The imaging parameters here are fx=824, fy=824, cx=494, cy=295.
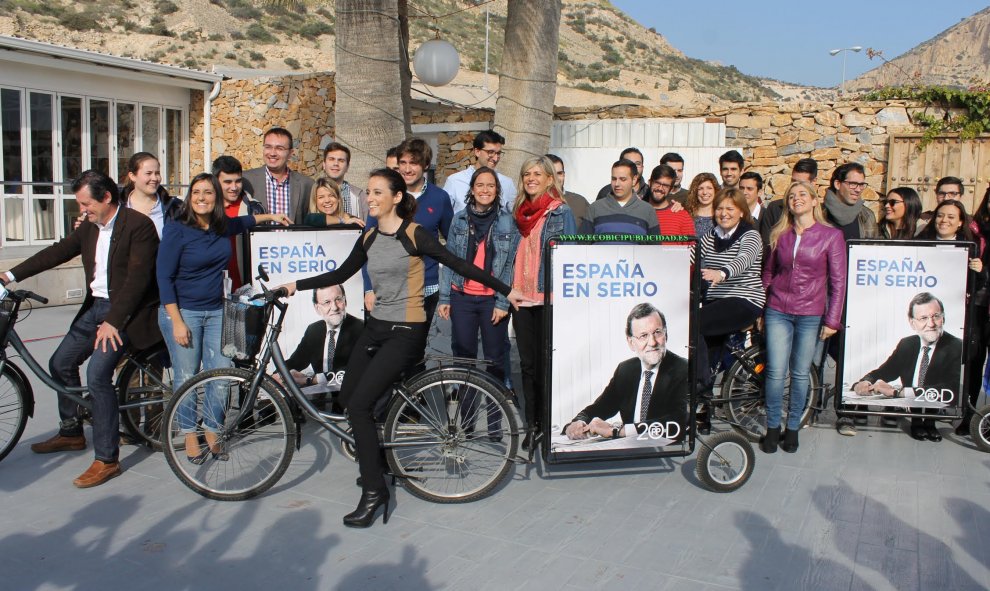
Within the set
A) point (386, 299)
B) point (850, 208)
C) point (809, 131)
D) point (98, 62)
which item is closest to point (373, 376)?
point (386, 299)

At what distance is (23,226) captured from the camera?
45.1 ft

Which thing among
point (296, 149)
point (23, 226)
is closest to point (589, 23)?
point (296, 149)

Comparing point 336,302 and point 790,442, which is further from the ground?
point 336,302

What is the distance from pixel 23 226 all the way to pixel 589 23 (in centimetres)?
5900

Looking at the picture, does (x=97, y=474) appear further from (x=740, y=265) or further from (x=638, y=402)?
(x=740, y=265)

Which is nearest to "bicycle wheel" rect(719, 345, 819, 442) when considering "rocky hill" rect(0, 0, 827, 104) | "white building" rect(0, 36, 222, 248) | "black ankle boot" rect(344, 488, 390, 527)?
"black ankle boot" rect(344, 488, 390, 527)

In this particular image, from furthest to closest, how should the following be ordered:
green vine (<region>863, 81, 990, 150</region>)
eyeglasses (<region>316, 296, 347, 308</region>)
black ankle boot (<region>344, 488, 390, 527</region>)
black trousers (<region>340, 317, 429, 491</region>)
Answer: green vine (<region>863, 81, 990, 150</region>)
eyeglasses (<region>316, 296, 347, 308</region>)
black trousers (<region>340, 317, 429, 491</region>)
black ankle boot (<region>344, 488, 390, 527</region>)

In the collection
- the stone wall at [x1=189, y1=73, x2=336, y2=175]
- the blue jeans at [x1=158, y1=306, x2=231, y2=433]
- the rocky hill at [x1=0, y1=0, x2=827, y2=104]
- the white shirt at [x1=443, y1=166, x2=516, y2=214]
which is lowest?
the blue jeans at [x1=158, y1=306, x2=231, y2=433]

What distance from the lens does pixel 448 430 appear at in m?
4.72

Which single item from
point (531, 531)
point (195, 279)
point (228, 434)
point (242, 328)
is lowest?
point (531, 531)

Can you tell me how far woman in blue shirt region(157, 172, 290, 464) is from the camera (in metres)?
Result: 5.02

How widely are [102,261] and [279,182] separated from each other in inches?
70.8

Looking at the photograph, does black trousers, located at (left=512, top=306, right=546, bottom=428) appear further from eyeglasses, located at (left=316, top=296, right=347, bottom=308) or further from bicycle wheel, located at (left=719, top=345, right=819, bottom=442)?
bicycle wheel, located at (left=719, top=345, right=819, bottom=442)

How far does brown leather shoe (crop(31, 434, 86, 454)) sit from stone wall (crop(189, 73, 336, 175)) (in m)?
12.0
